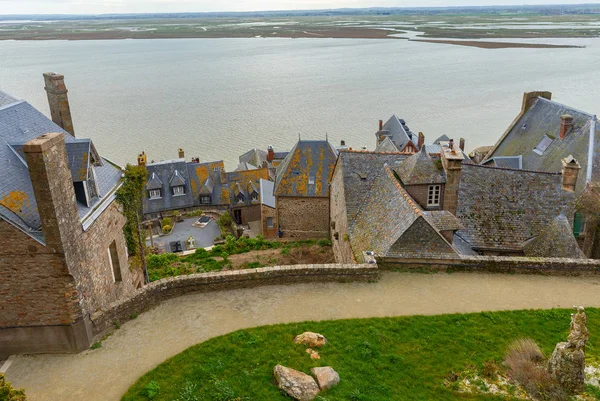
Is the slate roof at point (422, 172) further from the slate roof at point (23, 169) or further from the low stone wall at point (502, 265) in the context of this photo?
the slate roof at point (23, 169)

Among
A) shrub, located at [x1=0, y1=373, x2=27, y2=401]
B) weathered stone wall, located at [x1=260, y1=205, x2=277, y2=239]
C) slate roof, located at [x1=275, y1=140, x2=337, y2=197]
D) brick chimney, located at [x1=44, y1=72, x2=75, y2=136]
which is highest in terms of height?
brick chimney, located at [x1=44, y1=72, x2=75, y2=136]

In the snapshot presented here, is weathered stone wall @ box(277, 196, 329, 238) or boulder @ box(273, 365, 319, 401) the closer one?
boulder @ box(273, 365, 319, 401)

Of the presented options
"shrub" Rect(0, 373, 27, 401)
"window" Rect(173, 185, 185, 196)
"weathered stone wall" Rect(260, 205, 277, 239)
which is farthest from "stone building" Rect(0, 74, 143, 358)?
"window" Rect(173, 185, 185, 196)

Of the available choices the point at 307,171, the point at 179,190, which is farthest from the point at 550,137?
the point at 179,190

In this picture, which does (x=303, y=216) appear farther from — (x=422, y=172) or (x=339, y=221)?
(x=422, y=172)

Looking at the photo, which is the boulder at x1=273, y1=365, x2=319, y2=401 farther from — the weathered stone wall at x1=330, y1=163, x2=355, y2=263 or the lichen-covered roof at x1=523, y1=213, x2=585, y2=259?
the lichen-covered roof at x1=523, y1=213, x2=585, y2=259
